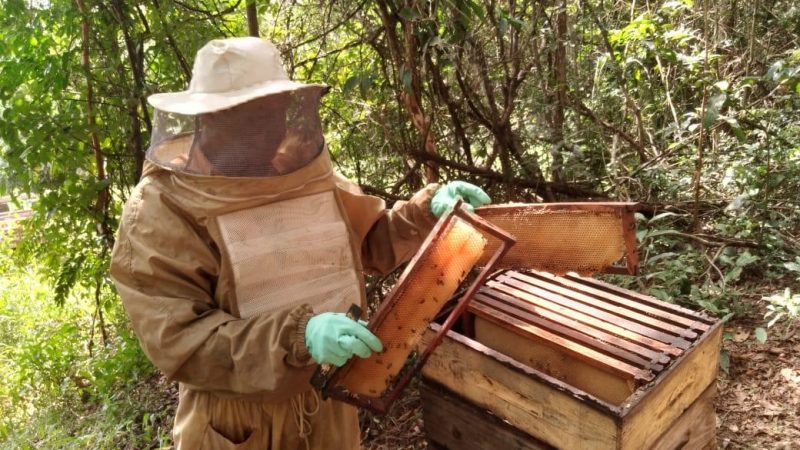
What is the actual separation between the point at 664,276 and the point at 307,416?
246 centimetres

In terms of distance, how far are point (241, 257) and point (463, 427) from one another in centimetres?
108

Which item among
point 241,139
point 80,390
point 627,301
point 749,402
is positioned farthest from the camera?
point 80,390

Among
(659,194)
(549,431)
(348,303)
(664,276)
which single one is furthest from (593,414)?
(659,194)

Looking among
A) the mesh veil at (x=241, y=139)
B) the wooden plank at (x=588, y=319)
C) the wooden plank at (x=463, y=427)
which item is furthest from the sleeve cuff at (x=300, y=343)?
the wooden plank at (x=588, y=319)

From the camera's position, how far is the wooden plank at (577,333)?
176 centimetres

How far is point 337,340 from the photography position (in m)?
1.40

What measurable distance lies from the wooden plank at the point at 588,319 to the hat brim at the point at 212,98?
121 centimetres

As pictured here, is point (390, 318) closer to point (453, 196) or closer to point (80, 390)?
point (453, 196)

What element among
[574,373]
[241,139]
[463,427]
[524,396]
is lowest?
[463,427]

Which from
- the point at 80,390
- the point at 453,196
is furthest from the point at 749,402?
the point at 80,390

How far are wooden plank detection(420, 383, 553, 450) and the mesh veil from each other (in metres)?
1.07

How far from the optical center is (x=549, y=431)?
1739 millimetres

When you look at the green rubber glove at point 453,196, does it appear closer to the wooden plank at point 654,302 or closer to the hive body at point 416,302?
the hive body at point 416,302

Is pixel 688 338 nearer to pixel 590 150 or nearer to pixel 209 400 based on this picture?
pixel 209 400
